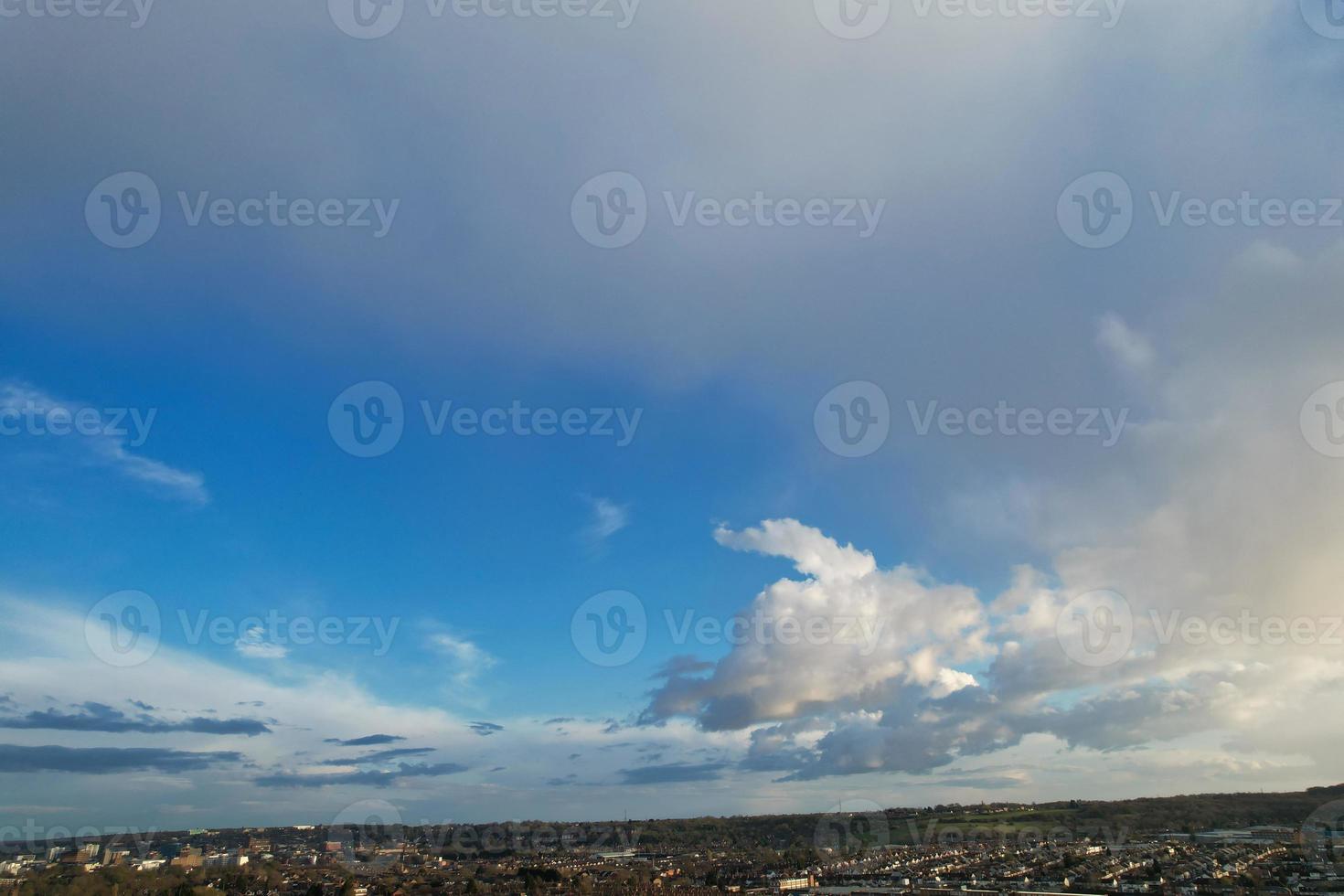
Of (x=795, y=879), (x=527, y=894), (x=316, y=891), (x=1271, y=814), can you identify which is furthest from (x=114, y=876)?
(x=1271, y=814)

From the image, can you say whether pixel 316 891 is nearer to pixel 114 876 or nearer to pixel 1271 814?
pixel 114 876

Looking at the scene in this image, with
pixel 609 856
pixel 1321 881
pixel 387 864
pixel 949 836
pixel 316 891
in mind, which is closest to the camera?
pixel 1321 881

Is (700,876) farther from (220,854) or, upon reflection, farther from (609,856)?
(220,854)

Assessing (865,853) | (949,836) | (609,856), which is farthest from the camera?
(949,836)

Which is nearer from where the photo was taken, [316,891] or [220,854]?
[316,891]

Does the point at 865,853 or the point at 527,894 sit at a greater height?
the point at 527,894

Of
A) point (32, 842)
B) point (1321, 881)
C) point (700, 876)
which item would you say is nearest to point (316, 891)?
point (700, 876)

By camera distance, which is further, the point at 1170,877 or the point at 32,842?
the point at 32,842

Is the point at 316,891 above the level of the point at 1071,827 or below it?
above

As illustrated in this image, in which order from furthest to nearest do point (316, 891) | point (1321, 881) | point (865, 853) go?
point (865, 853), point (316, 891), point (1321, 881)
